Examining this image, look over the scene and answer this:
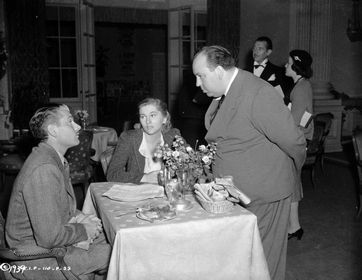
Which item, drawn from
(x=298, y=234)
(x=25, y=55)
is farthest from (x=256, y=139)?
(x=25, y=55)

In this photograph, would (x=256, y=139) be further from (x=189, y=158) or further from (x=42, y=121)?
(x=42, y=121)

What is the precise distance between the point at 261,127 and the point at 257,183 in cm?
30

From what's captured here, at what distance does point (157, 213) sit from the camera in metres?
2.10

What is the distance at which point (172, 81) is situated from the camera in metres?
8.53

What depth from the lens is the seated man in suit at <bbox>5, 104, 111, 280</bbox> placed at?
2.03 metres

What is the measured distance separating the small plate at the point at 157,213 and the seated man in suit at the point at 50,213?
0.35 metres

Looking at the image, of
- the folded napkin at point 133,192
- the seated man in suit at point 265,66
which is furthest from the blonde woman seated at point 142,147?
the seated man in suit at point 265,66

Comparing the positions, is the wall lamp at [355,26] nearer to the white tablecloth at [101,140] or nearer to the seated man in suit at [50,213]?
the white tablecloth at [101,140]

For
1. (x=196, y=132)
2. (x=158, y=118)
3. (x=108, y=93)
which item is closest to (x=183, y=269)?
(x=158, y=118)

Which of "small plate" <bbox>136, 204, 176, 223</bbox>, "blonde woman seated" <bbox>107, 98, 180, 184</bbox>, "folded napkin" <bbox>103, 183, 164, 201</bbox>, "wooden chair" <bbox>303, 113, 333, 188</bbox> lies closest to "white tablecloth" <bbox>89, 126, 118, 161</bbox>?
"wooden chair" <bbox>303, 113, 333, 188</bbox>

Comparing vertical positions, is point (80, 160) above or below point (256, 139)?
below

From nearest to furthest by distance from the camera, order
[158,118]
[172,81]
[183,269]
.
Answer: [183,269]
[158,118]
[172,81]

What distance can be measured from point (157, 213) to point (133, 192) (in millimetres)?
444

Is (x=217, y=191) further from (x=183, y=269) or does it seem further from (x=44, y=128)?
(x=44, y=128)
